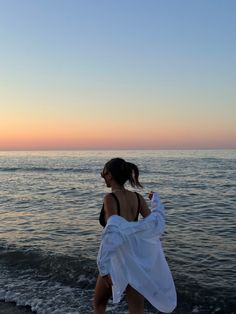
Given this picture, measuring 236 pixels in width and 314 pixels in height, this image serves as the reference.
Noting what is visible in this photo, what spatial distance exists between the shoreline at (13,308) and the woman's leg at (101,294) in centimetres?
243

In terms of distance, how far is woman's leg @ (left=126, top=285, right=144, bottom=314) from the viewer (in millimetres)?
4027

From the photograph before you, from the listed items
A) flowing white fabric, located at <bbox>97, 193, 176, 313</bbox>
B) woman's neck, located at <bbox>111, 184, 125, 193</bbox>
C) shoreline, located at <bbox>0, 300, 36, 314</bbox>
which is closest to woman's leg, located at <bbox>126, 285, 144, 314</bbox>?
flowing white fabric, located at <bbox>97, 193, 176, 313</bbox>

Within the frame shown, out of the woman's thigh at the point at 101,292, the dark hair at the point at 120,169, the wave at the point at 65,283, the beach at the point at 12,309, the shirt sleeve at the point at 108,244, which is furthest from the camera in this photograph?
the wave at the point at 65,283

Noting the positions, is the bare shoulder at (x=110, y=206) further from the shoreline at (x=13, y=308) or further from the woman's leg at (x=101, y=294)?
the shoreline at (x=13, y=308)

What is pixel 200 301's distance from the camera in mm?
6672

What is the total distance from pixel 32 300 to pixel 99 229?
5.31m

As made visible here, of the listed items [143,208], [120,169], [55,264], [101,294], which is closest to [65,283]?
[55,264]

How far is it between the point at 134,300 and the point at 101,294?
369 mm

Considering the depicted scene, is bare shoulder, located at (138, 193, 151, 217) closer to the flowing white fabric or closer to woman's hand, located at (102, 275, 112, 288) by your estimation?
the flowing white fabric

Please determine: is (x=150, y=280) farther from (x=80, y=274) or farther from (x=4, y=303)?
(x=80, y=274)

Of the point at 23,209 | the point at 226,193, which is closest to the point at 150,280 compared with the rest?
the point at 23,209

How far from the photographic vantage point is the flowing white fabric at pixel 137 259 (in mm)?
3754

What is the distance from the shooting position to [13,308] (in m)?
6.45

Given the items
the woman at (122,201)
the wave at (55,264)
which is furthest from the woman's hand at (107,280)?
the wave at (55,264)
